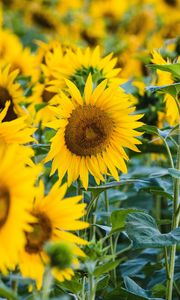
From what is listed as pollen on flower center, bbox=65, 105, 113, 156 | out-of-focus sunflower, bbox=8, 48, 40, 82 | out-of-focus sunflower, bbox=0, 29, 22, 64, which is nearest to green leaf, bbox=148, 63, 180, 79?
pollen on flower center, bbox=65, 105, 113, 156

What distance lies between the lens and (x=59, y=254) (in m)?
1.12

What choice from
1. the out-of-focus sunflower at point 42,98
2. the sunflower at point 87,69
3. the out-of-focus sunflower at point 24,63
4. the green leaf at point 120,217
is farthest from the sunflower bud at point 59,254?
the out-of-focus sunflower at point 24,63

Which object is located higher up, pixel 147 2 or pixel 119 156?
pixel 147 2

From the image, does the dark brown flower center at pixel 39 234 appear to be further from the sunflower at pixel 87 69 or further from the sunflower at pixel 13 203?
the sunflower at pixel 87 69

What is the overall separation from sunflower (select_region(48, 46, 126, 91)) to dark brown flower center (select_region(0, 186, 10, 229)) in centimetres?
65

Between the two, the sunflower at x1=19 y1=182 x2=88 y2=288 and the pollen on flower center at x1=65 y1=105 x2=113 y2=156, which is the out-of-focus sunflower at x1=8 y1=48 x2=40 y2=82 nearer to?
the pollen on flower center at x1=65 y1=105 x2=113 y2=156

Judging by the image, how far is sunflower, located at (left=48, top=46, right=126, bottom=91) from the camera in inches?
72.2

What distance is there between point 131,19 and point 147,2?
0.61 m

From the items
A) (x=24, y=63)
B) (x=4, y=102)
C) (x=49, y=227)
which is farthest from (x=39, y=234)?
(x=24, y=63)

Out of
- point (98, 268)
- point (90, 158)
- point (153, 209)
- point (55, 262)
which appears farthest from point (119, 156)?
point (153, 209)

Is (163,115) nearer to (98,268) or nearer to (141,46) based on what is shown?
(98,268)

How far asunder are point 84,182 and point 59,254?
49 cm

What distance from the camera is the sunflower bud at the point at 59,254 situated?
1.12 m

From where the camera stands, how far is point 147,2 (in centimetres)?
484
